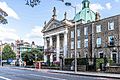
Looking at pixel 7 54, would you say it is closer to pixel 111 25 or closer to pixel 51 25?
pixel 51 25

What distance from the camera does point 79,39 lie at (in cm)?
7062

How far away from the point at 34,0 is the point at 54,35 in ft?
257

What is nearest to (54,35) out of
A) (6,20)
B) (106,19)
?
(106,19)

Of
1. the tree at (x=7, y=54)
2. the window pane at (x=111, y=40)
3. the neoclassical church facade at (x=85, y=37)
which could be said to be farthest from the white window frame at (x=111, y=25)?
the tree at (x=7, y=54)

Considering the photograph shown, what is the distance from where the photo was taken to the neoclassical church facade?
191 feet

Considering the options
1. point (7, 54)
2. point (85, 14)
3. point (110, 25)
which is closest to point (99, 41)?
point (110, 25)

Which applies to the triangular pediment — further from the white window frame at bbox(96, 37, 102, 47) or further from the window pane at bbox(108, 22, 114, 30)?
the window pane at bbox(108, 22, 114, 30)

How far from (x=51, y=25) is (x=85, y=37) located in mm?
21475

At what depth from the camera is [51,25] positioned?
87.0 m

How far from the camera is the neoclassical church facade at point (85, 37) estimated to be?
58281 millimetres

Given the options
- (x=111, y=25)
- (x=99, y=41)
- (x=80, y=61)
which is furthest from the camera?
(x=99, y=41)

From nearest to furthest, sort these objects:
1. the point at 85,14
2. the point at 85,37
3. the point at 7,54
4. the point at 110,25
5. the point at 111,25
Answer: the point at 111,25 < the point at 110,25 < the point at 85,37 < the point at 85,14 < the point at 7,54

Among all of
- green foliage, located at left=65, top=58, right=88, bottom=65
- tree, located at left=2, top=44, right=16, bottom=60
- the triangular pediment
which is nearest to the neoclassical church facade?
the triangular pediment

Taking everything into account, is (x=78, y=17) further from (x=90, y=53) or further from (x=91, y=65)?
(x=91, y=65)
